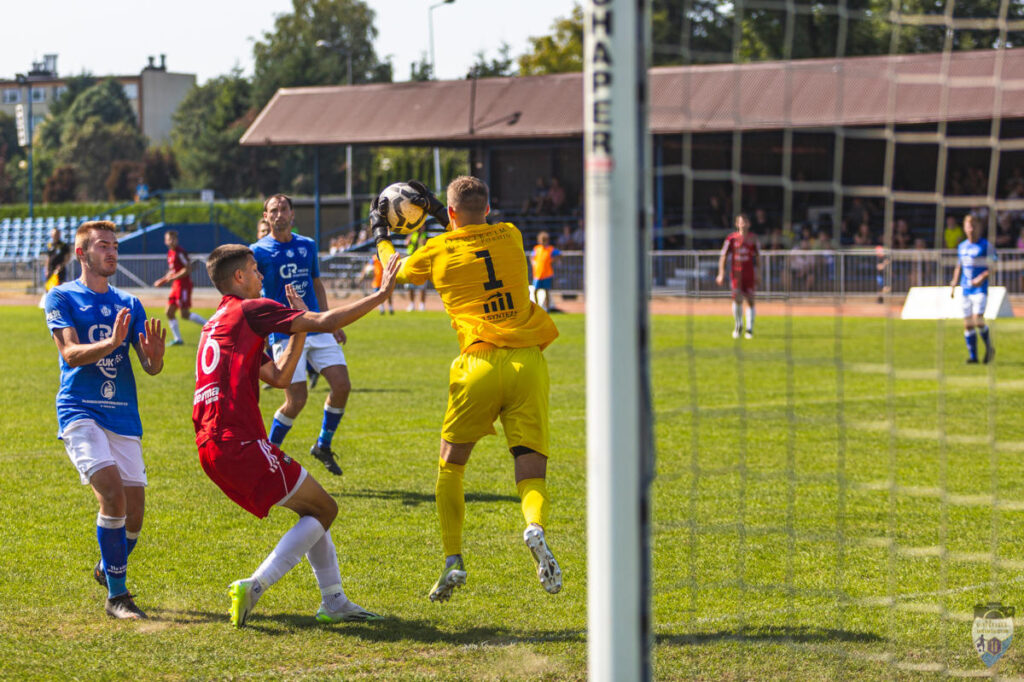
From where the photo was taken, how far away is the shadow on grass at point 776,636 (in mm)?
5441

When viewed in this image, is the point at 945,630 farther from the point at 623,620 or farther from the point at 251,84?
the point at 251,84

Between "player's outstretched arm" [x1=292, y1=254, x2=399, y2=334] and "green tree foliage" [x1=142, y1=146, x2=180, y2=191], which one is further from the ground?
"green tree foliage" [x1=142, y1=146, x2=180, y2=191]

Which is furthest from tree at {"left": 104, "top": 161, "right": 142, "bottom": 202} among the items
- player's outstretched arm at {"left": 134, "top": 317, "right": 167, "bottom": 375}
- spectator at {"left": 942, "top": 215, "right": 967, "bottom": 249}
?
player's outstretched arm at {"left": 134, "top": 317, "right": 167, "bottom": 375}

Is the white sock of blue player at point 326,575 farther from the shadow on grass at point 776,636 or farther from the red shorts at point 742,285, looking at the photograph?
the red shorts at point 742,285

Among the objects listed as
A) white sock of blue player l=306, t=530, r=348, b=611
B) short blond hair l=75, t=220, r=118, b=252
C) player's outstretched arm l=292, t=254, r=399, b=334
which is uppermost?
short blond hair l=75, t=220, r=118, b=252

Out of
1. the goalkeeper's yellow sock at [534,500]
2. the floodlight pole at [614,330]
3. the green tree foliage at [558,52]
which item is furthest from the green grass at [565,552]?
the green tree foliage at [558,52]

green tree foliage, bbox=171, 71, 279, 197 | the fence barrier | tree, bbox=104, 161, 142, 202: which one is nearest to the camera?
the fence barrier

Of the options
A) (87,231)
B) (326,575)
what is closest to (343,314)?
(326,575)

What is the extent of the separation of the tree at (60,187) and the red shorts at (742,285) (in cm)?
7007

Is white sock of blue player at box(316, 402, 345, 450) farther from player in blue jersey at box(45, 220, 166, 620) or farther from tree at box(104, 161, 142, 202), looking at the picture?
tree at box(104, 161, 142, 202)

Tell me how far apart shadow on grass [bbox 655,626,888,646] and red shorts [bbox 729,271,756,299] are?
15.8 meters

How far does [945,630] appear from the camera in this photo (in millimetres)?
5574

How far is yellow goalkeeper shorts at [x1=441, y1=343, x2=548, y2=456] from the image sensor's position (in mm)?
6121

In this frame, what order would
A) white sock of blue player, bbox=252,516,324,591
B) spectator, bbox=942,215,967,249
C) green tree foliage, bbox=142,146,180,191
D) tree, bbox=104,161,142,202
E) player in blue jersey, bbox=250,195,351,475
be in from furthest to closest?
green tree foliage, bbox=142,146,180,191
tree, bbox=104,161,142,202
spectator, bbox=942,215,967,249
player in blue jersey, bbox=250,195,351,475
white sock of blue player, bbox=252,516,324,591
